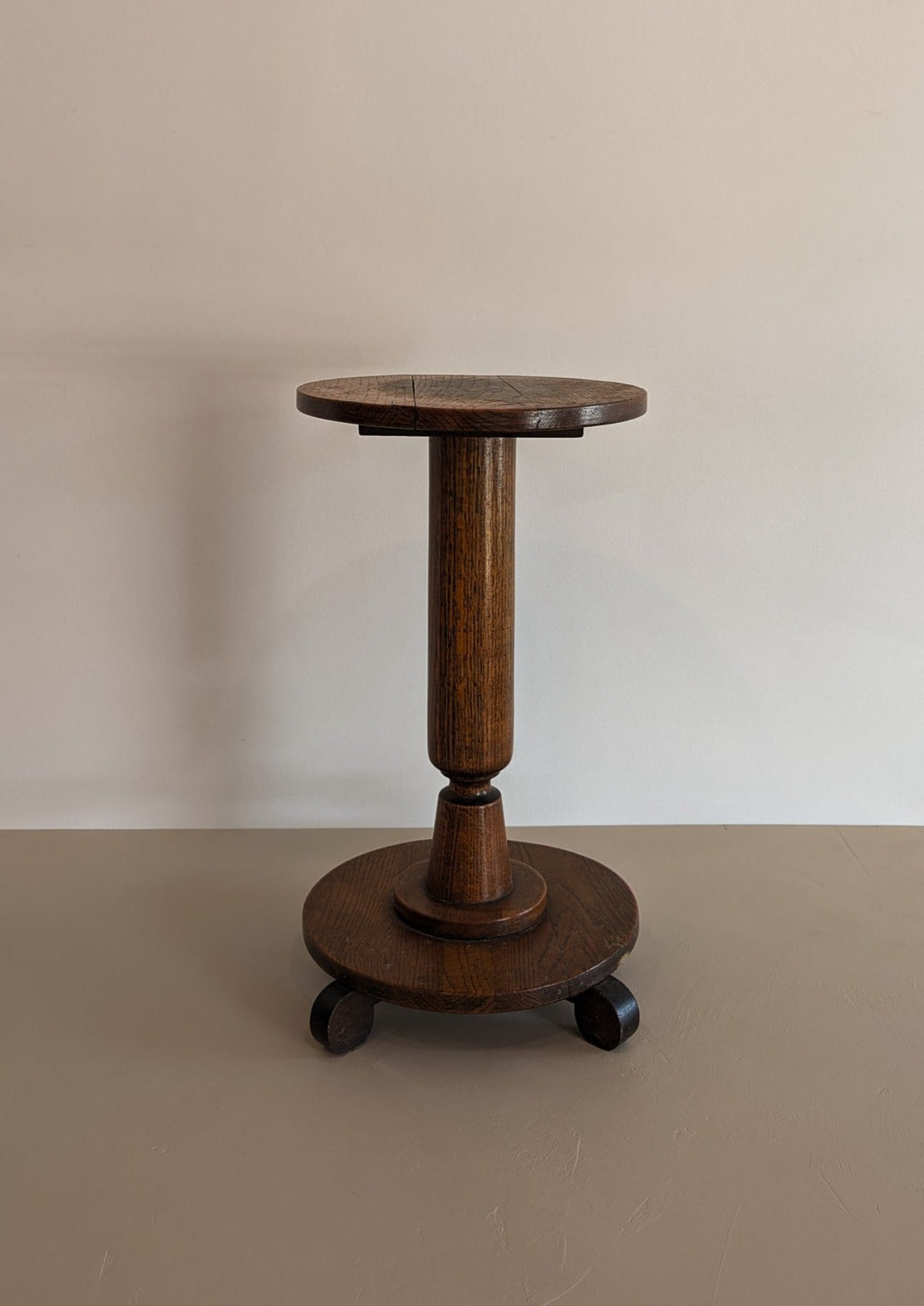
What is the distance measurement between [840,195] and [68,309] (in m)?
1.36

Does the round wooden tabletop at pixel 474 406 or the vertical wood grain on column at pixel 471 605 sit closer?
the round wooden tabletop at pixel 474 406

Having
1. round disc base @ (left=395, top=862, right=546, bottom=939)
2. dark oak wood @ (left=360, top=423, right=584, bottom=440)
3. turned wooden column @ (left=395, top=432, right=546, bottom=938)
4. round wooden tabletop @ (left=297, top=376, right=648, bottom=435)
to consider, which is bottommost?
round disc base @ (left=395, top=862, right=546, bottom=939)

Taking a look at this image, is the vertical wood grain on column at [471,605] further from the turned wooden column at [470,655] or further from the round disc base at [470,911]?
the round disc base at [470,911]

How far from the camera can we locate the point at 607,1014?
1646mm

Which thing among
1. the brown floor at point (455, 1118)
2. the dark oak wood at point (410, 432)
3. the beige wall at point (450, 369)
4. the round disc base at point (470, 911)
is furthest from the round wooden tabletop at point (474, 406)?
the brown floor at point (455, 1118)

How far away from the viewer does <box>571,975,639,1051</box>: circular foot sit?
164cm

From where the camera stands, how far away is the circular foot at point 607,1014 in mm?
1643

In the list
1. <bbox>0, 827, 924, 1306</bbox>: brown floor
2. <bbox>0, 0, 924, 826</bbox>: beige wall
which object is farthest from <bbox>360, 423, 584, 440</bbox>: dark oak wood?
<bbox>0, 827, 924, 1306</bbox>: brown floor

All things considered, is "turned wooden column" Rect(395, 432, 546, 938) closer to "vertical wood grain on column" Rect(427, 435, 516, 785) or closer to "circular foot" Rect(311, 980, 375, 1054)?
"vertical wood grain on column" Rect(427, 435, 516, 785)

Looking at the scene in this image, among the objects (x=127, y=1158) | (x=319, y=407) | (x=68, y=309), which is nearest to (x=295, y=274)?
(x=68, y=309)

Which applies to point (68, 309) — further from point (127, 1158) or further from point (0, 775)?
point (127, 1158)

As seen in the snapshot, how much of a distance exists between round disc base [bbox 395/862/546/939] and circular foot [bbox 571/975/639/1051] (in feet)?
0.47

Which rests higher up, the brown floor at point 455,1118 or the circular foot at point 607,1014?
the circular foot at point 607,1014

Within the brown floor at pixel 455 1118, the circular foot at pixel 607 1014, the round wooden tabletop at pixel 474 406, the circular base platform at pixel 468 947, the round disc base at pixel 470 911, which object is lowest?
the brown floor at pixel 455 1118
